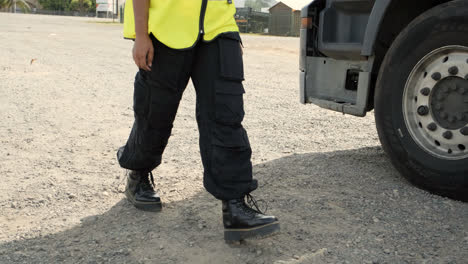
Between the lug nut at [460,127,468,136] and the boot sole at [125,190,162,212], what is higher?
the lug nut at [460,127,468,136]

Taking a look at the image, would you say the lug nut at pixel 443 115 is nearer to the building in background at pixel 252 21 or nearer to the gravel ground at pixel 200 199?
the gravel ground at pixel 200 199

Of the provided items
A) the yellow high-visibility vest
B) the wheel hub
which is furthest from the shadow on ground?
the yellow high-visibility vest

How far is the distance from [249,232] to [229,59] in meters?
0.80

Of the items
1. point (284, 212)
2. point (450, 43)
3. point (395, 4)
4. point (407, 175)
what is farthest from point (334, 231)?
point (395, 4)

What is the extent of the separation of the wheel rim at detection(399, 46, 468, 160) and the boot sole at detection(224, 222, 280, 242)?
1175 mm

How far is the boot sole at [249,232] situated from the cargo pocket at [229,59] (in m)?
0.70

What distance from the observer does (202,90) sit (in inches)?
99.2

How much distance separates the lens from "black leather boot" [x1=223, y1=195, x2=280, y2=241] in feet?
8.32

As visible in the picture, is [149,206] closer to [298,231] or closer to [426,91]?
[298,231]

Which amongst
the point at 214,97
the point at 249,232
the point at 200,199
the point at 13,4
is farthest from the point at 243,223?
the point at 13,4

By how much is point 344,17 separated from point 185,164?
1.52 m

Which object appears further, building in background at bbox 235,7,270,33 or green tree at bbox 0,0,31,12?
green tree at bbox 0,0,31,12

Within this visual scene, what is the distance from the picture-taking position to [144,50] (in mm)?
2449

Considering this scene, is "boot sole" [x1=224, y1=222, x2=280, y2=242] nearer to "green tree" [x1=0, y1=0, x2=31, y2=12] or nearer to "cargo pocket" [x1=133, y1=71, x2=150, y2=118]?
"cargo pocket" [x1=133, y1=71, x2=150, y2=118]
